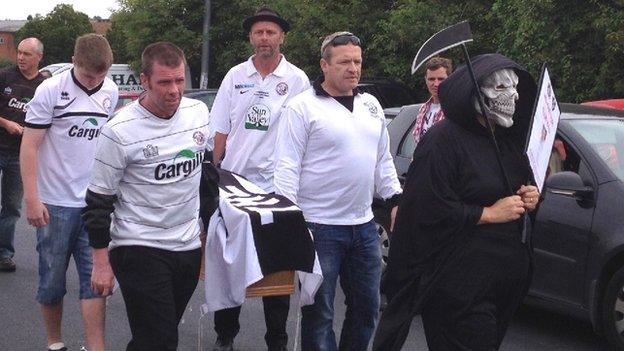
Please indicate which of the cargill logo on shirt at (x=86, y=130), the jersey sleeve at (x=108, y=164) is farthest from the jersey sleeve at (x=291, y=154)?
the cargill logo on shirt at (x=86, y=130)

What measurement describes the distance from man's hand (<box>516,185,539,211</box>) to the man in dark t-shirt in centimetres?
554

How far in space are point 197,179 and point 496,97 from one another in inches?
→ 57.9

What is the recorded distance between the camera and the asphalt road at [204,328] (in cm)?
673

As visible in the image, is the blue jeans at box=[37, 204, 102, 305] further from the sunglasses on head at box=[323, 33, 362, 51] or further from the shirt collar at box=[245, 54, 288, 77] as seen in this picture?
the sunglasses on head at box=[323, 33, 362, 51]

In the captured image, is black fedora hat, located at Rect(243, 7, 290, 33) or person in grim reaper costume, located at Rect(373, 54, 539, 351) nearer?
person in grim reaper costume, located at Rect(373, 54, 539, 351)

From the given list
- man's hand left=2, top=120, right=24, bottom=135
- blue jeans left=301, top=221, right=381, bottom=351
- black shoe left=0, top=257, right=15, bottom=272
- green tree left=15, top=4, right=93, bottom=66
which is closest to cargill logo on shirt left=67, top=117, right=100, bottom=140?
blue jeans left=301, top=221, right=381, bottom=351

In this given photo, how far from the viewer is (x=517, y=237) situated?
4.05m

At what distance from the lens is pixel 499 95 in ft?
13.2

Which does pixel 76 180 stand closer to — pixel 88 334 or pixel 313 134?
pixel 88 334

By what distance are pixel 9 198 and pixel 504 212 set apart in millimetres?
5974

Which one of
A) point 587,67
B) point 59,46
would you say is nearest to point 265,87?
point 587,67

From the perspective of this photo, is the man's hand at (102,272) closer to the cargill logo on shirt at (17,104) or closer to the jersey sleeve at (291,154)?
the jersey sleeve at (291,154)

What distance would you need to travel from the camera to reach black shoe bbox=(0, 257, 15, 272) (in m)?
9.02

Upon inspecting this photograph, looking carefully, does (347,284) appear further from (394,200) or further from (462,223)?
(462,223)
